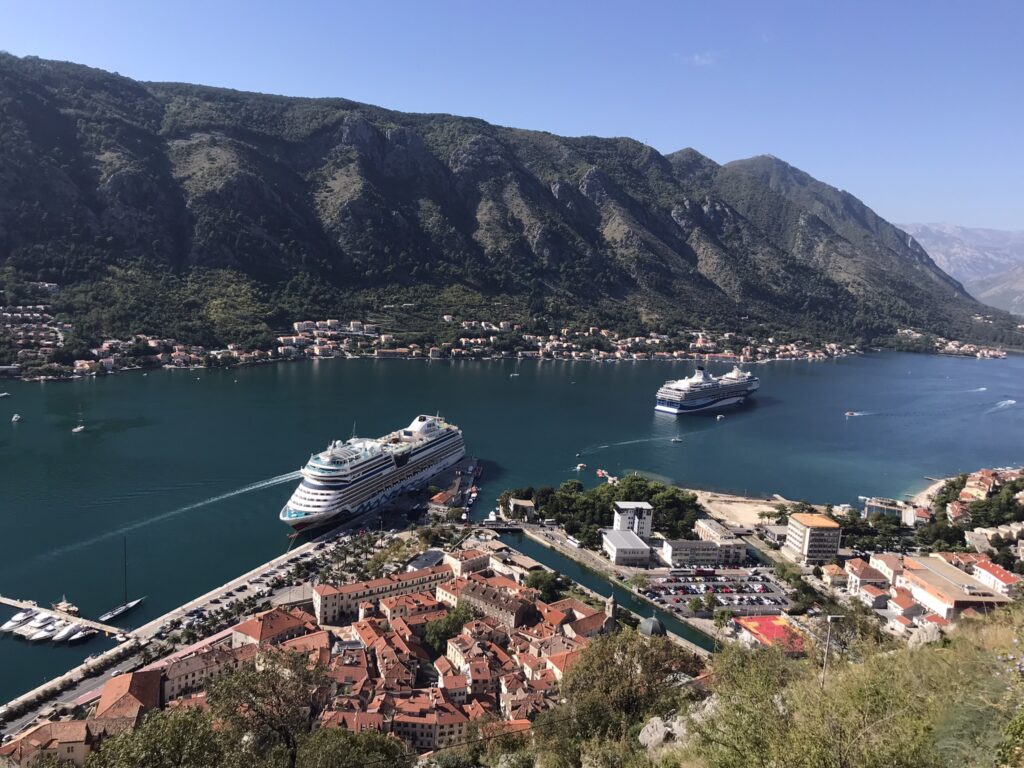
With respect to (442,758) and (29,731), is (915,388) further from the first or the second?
(29,731)

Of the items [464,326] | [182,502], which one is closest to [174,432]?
[182,502]

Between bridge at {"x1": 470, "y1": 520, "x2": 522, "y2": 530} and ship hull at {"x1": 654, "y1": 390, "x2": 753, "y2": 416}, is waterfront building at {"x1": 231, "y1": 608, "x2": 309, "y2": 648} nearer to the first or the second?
bridge at {"x1": 470, "y1": 520, "x2": 522, "y2": 530}

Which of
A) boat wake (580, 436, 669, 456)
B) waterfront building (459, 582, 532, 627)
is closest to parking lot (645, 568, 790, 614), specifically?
waterfront building (459, 582, 532, 627)

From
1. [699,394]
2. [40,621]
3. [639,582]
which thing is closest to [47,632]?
[40,621]

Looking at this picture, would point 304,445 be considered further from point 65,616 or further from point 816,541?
point 816,541

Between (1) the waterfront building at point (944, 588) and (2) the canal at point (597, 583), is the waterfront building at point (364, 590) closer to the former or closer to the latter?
(2) the canal at point (597, 583)

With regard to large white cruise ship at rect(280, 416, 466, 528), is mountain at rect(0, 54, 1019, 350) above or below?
above

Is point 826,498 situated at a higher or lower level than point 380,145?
lower
